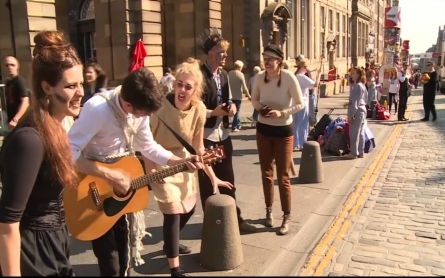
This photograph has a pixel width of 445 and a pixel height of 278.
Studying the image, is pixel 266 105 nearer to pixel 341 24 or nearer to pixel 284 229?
pixel 284 229

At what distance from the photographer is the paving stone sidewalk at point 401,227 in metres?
4.29

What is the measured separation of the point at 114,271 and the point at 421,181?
647 cm

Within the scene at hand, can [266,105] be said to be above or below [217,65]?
below

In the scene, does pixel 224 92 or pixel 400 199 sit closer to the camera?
pixel 224 92

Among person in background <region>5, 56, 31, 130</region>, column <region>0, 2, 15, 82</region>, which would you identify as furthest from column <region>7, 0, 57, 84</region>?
person in background <region>5, 56, 31, 130</region>

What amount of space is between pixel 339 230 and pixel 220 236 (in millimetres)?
1976

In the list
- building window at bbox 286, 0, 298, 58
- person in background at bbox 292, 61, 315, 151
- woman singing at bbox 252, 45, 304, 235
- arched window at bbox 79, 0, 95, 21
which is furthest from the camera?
building window at bbox 286, 0, 298, 58

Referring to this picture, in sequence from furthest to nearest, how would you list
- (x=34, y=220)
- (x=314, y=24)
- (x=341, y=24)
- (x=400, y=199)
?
(x=341, y=24) → (x=314, y=24) → (x=400, y=199) → (x=34, y=220)

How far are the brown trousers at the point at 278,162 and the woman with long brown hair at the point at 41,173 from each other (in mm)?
3093

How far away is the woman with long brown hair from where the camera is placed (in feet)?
6.39

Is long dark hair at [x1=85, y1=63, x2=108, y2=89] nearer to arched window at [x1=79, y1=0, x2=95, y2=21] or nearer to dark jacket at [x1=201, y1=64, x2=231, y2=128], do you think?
dark jacket at [x1=201, y1=64, x2=231, y2=128]

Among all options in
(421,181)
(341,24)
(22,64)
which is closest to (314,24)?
(341,24)

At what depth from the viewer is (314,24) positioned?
3259 centimetres

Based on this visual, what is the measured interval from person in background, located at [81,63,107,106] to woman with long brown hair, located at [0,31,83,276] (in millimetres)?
4793
